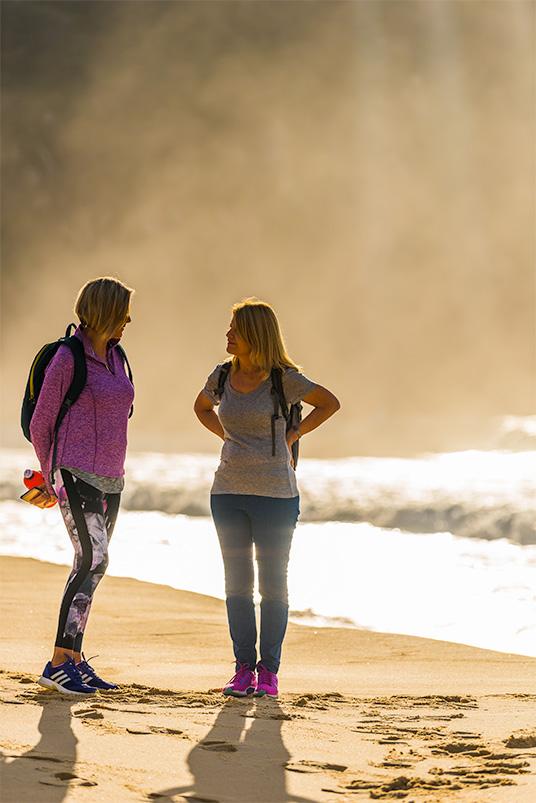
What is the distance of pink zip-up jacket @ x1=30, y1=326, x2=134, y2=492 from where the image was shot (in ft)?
16.0

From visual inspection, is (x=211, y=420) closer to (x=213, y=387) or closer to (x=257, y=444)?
(x=213, y=387)

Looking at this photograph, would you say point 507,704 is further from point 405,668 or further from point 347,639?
point 347,639

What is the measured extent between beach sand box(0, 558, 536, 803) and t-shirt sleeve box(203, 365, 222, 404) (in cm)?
138

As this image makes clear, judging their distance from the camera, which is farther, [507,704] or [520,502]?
[520,502]

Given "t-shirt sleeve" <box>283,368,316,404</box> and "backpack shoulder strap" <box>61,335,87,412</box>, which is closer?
"backpack shoulder strap" <box>61,335,87,412</box>

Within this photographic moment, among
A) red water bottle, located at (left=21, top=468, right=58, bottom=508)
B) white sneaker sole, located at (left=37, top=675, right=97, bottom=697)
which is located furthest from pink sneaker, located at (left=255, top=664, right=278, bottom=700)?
red water bottle, located at (left=21, top=468, right=58, bottom=508)

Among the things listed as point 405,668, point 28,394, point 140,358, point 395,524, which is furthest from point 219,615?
point 140,358

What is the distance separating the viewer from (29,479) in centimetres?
504

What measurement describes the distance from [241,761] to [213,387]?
6.16 feet

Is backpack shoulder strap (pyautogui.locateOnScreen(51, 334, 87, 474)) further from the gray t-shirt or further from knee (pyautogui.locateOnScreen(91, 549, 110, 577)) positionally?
the gray t-shirt

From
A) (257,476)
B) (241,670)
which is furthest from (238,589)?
(257,476)

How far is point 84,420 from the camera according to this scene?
16.1ft

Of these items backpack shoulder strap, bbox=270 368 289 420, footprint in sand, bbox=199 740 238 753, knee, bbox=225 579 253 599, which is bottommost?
footprint in sand, bbox=199 740 238 753

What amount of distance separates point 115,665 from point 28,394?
1.98 m
